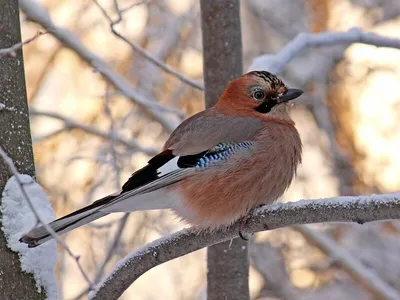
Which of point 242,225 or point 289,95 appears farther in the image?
point 289,95

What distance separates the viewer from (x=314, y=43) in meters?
3.55

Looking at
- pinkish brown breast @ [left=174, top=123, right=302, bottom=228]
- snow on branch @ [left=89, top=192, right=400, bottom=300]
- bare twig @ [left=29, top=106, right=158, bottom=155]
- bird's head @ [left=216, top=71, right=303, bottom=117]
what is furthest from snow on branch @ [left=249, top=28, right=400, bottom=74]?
bare twig @ [left=29, top=106, right=158, bottom=155]

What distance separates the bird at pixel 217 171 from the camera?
10.0 ft

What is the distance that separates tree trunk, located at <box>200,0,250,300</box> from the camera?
11.1 ft

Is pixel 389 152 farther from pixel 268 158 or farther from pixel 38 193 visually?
pixel 38 193

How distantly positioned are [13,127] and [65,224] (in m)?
0.36

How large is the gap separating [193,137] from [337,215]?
108 cm

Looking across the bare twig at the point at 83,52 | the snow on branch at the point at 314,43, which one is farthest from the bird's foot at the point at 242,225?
the bare twig at the point at 83,52

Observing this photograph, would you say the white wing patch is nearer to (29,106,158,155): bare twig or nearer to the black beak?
the black beak

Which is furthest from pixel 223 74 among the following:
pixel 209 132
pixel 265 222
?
pixel 265 222

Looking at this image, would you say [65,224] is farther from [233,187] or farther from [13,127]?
[233,187]

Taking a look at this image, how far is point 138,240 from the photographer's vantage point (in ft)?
17.2

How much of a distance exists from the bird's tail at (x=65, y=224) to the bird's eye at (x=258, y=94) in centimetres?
105

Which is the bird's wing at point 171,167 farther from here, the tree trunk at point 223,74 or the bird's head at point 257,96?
the tree trunk at point 223,74
